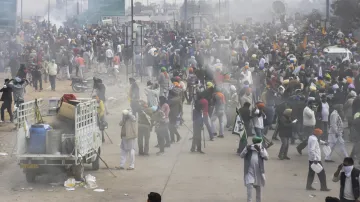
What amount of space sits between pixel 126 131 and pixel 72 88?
1417cm

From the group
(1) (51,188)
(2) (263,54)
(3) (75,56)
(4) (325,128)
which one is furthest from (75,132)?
(2) (263,54)

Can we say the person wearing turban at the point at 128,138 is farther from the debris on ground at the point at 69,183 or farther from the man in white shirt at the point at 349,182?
the man in white shirt at the point at 349,182

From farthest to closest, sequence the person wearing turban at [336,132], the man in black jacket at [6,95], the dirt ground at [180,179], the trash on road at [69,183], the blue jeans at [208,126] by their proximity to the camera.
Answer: the man in black jacket at [6,95] < the blue jeans at [208,126] < the person wearing turban at [336,132] < the trash on road at [69,183] < the dirt ground at [180,179]

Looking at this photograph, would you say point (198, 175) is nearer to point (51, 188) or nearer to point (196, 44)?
point (51, 188)

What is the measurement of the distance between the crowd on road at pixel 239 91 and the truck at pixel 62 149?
1.20 m

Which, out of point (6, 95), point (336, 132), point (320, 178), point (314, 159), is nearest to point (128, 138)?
point (314, 159)

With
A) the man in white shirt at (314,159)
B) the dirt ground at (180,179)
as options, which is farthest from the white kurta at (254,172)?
the man in white shirt at (314,159)

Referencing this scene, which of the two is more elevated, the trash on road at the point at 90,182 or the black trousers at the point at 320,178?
the black trousers at the point at 320,178

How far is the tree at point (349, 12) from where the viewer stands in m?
38.5

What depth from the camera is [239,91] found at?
23328 mm

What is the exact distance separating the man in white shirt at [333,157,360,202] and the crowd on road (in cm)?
1

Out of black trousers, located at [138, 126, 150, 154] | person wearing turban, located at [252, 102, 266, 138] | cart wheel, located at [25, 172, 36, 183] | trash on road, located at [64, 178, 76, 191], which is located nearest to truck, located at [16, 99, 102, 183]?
cart wheel, located at [25, 172, 36, 183]

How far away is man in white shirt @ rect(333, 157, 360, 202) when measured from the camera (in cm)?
1033

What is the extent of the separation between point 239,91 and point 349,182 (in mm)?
13046
